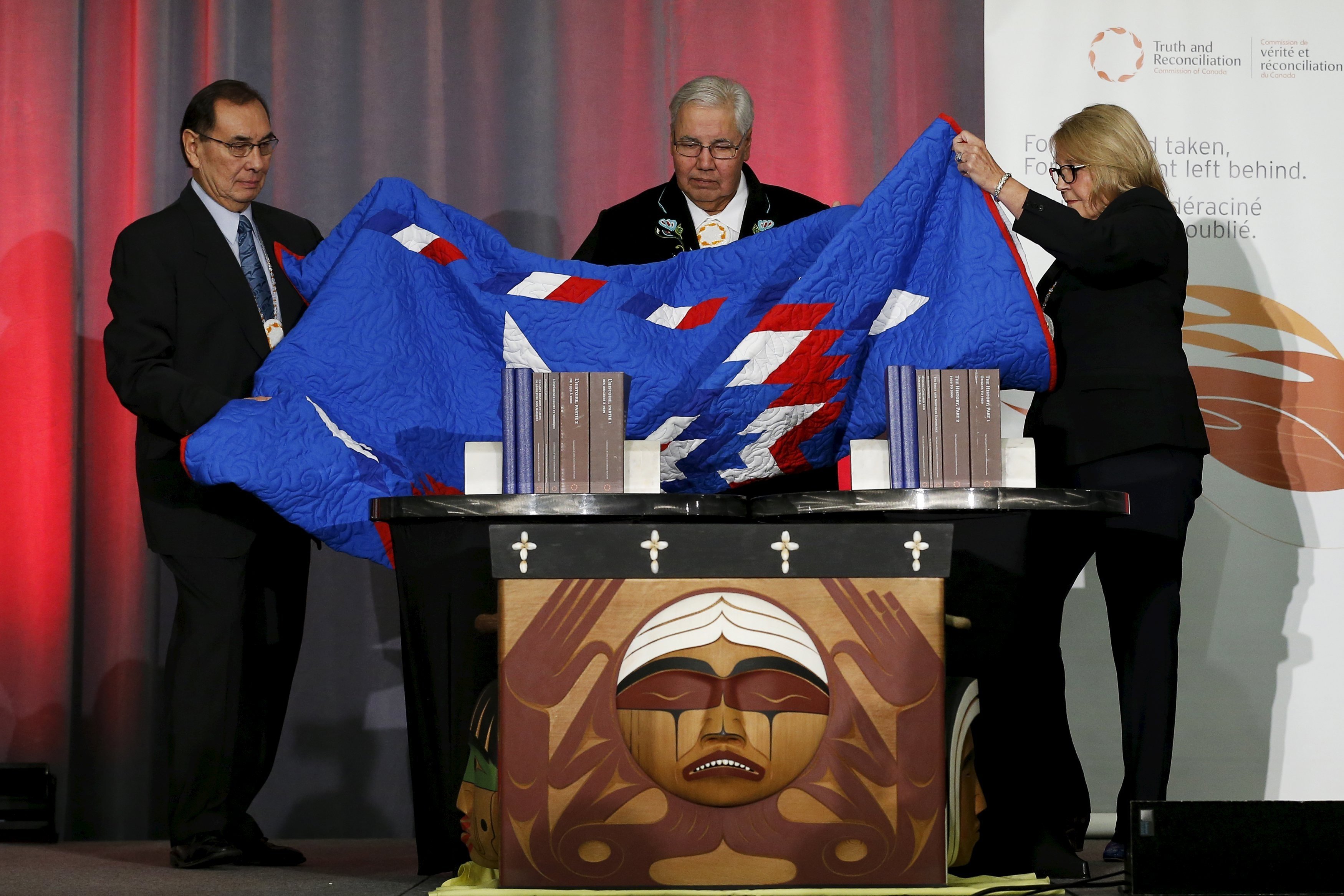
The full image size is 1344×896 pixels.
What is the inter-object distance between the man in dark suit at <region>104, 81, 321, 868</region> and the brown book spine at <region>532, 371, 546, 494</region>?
720 mm

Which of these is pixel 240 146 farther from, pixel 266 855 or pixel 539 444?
pixel 266 855

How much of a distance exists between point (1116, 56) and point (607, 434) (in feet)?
7.39

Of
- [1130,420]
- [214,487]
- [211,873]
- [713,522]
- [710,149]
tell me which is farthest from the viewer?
[710,149]

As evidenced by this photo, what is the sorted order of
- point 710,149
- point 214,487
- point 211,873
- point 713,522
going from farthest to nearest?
point 710,149 → point 214,487 → point 211,873 → point 713,522

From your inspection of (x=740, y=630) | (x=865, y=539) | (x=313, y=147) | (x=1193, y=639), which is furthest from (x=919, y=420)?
(x=313, y=147)

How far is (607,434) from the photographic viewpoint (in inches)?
83.1

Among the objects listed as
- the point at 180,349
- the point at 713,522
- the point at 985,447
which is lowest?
the point at 713,522

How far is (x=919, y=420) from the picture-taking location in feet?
6.95

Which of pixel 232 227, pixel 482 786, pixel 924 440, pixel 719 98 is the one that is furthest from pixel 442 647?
pixel 719 98

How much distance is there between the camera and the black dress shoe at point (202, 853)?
2.45 metres

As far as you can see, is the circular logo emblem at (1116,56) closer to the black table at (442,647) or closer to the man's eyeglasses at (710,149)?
the man's eyeglasses at (710,149)

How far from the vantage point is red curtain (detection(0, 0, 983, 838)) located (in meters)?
3.43

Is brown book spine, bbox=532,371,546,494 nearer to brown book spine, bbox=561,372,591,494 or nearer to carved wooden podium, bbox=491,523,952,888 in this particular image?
brown book spine, bbox=561,372,591,494

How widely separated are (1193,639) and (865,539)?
6.24ft
